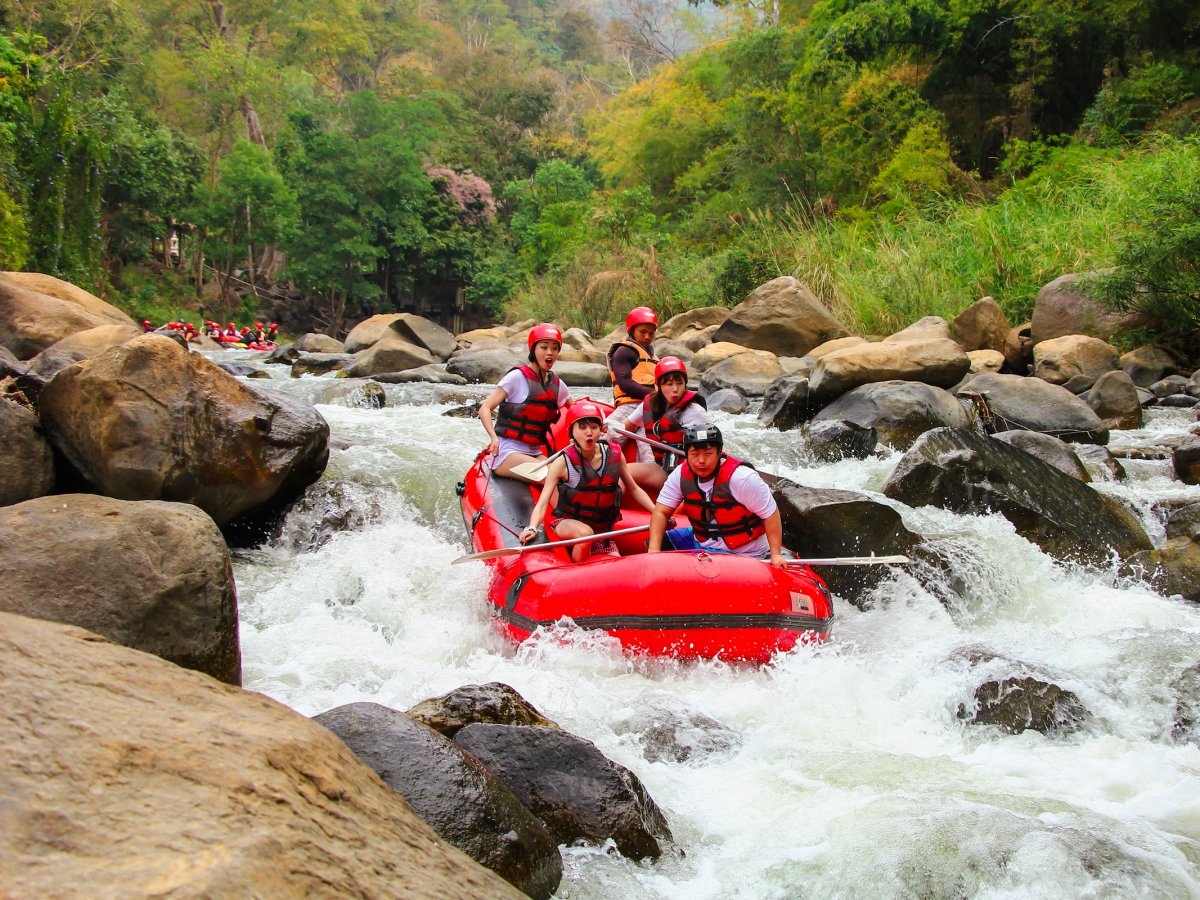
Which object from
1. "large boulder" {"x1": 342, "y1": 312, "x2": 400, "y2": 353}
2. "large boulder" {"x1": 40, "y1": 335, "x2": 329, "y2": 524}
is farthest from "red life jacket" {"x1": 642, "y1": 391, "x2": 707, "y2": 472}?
"large boulder" {"x1": 342, "y1": 312, "x2": 400, "y2": 353}

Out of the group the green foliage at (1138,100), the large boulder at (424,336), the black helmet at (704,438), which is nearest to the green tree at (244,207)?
the large boulder at (424,336)

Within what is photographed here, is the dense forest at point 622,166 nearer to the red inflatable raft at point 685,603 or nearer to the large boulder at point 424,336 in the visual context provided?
the large boulder at point 424,336

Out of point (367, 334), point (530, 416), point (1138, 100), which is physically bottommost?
point (367, 334)

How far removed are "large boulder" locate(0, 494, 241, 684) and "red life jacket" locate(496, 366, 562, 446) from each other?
2878mm

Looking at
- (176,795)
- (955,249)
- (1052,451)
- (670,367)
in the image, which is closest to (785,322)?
(955,249)

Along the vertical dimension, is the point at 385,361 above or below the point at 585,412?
below

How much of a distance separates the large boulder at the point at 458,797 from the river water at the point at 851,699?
21 cm

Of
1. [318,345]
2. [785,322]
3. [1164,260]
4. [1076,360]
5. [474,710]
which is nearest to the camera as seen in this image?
[474,710]

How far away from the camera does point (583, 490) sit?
19.2 feet

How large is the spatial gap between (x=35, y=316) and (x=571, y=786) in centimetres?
1059

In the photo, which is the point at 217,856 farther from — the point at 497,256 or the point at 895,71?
the point at 497,256

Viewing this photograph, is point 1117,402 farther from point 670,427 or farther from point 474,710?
point 474,710

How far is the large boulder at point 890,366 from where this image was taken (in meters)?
9.97

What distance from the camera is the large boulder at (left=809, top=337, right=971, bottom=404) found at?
997 centimetres
